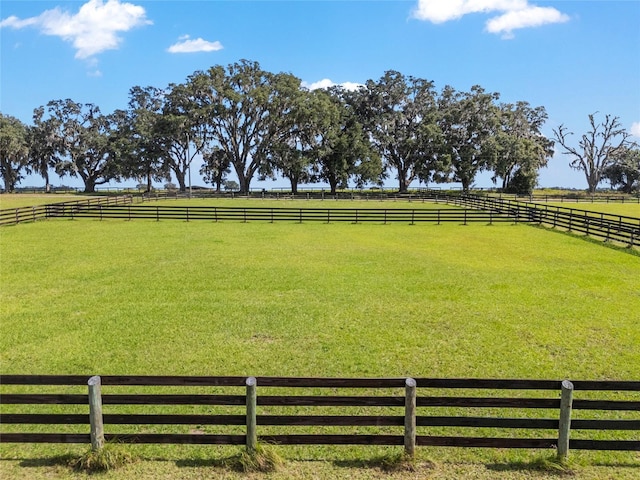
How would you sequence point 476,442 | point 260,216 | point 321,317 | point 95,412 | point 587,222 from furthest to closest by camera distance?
point 260,216 < point 587,222 < point 321,317 < point 476,442 < point 95,412

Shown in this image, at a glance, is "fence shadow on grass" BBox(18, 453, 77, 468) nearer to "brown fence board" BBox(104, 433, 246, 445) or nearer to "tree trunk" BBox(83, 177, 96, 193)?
"brown fence board" BBox(104, 433, 246, 445)

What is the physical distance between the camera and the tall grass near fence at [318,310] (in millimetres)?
7984

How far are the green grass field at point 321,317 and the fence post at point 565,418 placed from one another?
34cm

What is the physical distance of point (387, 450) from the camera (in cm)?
550

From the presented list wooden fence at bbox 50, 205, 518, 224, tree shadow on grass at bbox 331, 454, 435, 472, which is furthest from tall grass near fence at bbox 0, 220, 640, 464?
wooden fence at bbox 50, 205, 518, 224

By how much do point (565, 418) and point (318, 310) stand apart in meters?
6.54

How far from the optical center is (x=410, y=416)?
4969 millimetres

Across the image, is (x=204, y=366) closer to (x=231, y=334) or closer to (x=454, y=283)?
(x=231, y=334)

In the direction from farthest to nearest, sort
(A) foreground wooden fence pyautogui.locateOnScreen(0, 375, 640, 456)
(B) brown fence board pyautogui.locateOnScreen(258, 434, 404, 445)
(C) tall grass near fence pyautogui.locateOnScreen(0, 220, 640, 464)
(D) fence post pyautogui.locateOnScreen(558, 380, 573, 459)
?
(C) tall grass near fence pyautogui.locateOnScreen(0, 220, 640, 464) → (B) brown fence board pyautogui.locateOnScreen(258, 434, 404, 445) → (A) foreground wooden fence pyautogui.locateOnScreen(0, 375, 640, 456) → (D) fence post pyautogui.locateOnScreen(558, 380, 573, 459)

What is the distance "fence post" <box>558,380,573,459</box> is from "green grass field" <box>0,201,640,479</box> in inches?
13.5

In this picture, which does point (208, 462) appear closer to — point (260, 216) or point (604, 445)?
point (604, 445)

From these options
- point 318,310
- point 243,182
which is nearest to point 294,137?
point 243,182

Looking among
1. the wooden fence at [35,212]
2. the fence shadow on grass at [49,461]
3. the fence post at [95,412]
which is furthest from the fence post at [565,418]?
the wooden fence at [35,212]

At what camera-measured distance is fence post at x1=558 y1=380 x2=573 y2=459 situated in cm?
478
